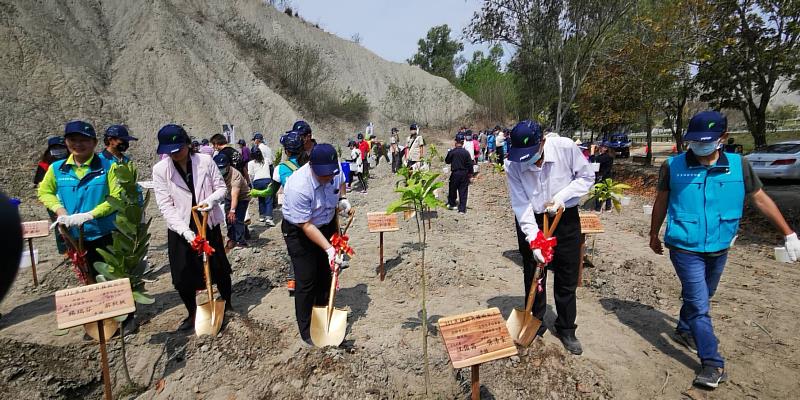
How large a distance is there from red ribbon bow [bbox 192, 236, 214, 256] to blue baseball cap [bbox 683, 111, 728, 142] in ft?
12.6

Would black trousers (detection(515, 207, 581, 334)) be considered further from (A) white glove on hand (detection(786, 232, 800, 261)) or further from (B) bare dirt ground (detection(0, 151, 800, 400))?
(A) white glove on hand (detection(786, 232, 800, 261))

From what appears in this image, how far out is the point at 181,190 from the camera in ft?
11.3

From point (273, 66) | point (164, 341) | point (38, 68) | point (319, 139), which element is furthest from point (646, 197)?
point (273, 66)

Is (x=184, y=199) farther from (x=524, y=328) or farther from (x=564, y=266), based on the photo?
(x=564, y=266)

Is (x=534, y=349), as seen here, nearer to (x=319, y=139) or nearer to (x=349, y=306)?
(x=349, y=306)

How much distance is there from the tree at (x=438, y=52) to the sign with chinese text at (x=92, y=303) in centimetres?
5506

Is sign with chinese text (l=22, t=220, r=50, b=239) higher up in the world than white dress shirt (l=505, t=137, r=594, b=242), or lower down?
lower down

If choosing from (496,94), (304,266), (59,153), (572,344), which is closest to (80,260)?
(304,266)

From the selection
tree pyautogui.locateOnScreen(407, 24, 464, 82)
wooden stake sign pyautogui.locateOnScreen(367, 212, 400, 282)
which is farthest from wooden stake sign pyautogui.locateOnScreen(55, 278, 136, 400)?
tree pyautogui.locateOnScreen(407, 24, 464, 82)

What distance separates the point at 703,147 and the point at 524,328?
1919mm

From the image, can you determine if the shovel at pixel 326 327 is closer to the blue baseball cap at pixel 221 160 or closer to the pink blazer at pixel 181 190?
the pink blazer at pixel 181 190

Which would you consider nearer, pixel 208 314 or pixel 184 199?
pixel 184 199

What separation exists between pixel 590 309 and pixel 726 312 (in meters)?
1.39

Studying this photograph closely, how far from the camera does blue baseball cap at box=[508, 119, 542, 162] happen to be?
2895 mm
